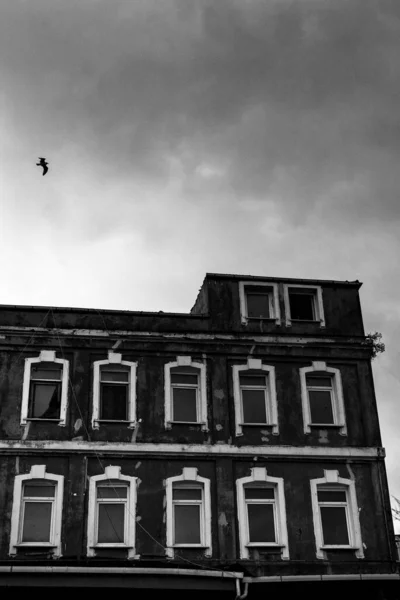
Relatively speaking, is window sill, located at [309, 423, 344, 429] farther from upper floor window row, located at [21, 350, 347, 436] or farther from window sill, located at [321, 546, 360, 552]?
window sill, located at [321, 546, 360, 552]

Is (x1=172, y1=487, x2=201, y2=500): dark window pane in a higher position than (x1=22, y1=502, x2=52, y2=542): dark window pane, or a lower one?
higher

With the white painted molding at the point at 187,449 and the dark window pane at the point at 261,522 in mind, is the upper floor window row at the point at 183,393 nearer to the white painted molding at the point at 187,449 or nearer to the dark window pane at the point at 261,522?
the white painted molding at the point at 187,449

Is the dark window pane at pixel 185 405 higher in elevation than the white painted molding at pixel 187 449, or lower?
higher

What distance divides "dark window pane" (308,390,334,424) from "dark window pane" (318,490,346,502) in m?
2.39

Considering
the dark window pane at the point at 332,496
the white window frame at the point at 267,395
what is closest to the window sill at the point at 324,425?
the white window frame at the point at 267,395

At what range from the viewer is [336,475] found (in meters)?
28.7

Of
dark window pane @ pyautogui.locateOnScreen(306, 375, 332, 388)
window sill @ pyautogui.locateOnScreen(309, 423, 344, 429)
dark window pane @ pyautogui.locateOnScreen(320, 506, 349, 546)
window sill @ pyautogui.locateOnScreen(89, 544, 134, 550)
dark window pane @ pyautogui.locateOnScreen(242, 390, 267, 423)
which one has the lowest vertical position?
window sill @ pyautogui.locateOnScreen(89, 544, 134, 550)

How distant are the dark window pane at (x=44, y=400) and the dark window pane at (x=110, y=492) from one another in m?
2.68

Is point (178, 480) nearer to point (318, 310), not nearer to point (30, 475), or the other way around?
point (30, 475)

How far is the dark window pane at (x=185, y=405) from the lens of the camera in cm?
2914

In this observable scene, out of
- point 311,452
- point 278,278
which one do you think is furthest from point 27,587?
point 278,278

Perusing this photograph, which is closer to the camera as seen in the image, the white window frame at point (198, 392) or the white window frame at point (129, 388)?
the white window frame at point (129, 388)

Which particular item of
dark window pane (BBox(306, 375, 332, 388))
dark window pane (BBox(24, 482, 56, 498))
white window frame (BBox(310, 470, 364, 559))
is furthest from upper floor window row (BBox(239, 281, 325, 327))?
dark window pane (BBox(24, 482, 56, 498))

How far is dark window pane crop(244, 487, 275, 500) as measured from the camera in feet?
92.7
